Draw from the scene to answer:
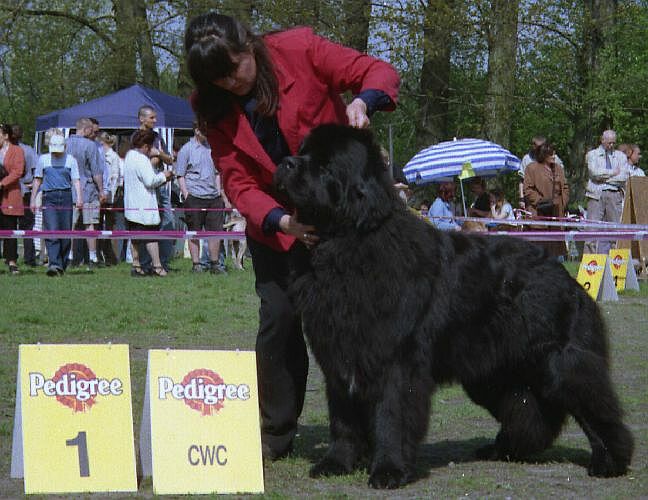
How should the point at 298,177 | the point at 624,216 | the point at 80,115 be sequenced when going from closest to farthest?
the point at 298,177 → the point at 624,216 → the point at 80,115

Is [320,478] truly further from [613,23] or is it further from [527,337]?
[613,23]

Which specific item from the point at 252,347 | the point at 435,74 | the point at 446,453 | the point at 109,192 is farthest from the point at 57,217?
the point at 435,74

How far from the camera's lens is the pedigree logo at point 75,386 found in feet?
12.6

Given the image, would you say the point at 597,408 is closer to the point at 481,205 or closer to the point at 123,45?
the point at 481,205

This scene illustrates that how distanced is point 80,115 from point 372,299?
15922mm

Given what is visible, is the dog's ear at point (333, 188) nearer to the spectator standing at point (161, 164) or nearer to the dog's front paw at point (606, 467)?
the dog's front paw at point (606, 467)

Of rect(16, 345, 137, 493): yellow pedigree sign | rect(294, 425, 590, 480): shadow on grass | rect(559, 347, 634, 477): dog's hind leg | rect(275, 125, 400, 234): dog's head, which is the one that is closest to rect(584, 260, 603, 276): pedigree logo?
rect(294, 425, 590, 480): shadow on grass

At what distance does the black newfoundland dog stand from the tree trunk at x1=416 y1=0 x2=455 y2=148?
56.4 feet

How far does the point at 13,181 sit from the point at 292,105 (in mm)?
10203

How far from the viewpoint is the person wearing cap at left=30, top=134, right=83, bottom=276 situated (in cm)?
1295

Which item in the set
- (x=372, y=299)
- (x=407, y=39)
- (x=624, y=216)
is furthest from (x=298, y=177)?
(x=407, y=39)

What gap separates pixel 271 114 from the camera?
13.4ft

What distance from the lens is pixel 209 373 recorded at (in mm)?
3969

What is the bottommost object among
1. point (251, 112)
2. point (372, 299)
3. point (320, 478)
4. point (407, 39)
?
point (320, 478)
